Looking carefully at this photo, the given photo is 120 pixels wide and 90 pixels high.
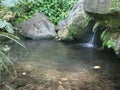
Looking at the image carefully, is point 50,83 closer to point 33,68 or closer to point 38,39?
point 33,68

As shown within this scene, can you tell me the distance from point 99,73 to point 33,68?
4.82 feet

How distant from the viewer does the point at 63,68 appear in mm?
6719

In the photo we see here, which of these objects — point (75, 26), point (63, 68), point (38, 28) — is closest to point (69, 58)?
point (63, 68)

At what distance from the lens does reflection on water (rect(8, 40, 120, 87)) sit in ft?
21.9

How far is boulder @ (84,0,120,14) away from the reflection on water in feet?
4.00

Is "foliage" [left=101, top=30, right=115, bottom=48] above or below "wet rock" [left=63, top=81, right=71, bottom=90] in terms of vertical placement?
above

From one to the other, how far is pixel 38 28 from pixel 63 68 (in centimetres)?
359

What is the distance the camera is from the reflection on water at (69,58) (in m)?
6.69

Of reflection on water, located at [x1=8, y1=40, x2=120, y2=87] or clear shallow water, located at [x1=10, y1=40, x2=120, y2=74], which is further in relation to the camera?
clear shallow water, located at [x1=10, y1=40, x2=120, y2=74]

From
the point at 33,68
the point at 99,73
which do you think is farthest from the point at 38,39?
the point at 99,73

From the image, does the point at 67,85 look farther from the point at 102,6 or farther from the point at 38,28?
the point at 38,28

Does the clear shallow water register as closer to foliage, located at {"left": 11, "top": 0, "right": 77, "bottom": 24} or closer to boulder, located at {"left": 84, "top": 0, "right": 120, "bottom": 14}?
boulder, located at {"left": 84, "top": 0, "right": 120, "bottom": 14}

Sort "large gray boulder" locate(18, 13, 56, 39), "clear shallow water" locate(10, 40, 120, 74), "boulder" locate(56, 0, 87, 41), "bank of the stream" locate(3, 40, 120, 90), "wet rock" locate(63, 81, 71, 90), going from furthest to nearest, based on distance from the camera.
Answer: "large gray boulder" locate(18, 13, 56, 39) < "boulder" locate(56, 0, 87, 41) < "clear shallow water" locate(10, 40, 120, 74) < "bank of the stream" locate(3, 40, 120, 90) < "wet rock" locate(63, 81, 71, 90)

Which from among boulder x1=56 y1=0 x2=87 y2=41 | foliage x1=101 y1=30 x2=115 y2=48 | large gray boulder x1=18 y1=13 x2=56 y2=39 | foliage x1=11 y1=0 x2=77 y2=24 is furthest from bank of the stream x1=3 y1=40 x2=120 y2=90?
foliage x1=11 y1=0 x2=77 y2=24
